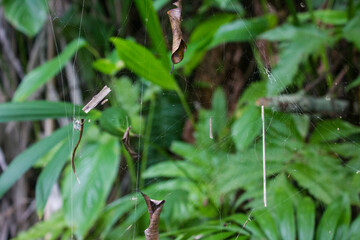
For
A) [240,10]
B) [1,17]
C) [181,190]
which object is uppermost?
[1,17]

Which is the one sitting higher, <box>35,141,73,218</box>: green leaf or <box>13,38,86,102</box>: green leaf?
<box>13,38,86,102</box>: green leaf

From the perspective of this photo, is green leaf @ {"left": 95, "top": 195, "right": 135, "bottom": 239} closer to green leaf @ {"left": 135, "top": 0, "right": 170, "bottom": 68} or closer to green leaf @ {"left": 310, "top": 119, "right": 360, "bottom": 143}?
green leaf @ {"left": 135, "top": 0, "right": 170, "bottom": 68}

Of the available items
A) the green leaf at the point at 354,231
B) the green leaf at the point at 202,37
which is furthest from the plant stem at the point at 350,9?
the green leaf at the point at 354,231

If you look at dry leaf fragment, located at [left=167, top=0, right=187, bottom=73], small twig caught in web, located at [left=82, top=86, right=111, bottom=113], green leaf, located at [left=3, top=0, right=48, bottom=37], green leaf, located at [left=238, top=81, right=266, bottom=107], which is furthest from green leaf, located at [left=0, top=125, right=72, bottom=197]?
green leaf, located at [left=3, top=0, right=48, bottom=37]

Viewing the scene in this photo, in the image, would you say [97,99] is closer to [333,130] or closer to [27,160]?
[27,160]

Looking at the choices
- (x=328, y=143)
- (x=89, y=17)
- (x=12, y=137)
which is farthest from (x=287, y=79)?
(x=12, y=137)

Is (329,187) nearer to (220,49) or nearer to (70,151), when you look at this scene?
(70,151)
